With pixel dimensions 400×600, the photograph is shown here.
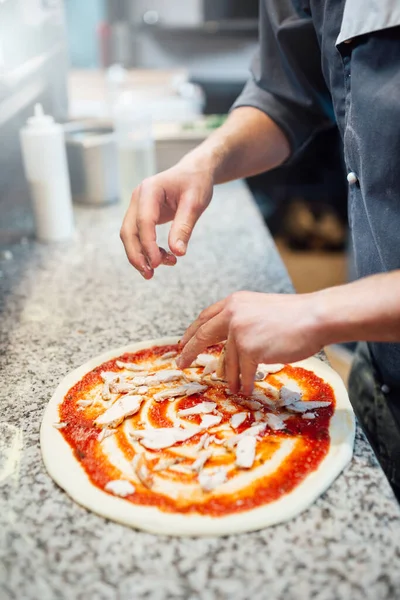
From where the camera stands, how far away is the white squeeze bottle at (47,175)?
1436mm

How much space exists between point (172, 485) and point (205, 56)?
3.86 meters

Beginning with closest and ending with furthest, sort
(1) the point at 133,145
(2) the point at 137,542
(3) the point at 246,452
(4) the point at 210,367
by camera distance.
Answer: (2) the point at 137,542 → (3) the point at 246,452 → (4) the point at 210,367 → (1) the point at 133,145

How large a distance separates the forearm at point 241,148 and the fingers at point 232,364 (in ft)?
1.49

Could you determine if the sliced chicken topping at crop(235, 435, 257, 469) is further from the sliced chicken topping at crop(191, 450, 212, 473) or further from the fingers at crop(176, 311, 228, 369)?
the fingers at crop(176, 311, 228, 369)

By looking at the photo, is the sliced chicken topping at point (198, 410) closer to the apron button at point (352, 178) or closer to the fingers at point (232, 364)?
the fingers at point (232, 364)

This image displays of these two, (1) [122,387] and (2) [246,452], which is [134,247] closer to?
(1) [122,387]

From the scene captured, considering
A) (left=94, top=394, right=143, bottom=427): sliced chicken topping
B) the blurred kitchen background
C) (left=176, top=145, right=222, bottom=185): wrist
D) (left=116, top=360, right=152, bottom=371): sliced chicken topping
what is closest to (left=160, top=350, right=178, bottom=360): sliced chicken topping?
(left=116, top=360, right=152, bottom=371): sliced chicken topping

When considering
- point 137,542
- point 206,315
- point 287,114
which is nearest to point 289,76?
point 287,114

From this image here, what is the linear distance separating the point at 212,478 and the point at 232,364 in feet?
0.51

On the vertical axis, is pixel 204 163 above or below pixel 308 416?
above

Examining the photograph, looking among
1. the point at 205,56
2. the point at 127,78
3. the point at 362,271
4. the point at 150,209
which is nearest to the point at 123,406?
the point at 150,209

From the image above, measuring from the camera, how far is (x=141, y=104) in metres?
2.38

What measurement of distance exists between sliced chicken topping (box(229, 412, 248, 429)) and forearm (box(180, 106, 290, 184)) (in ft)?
1.65

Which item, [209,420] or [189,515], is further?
[209,420]
